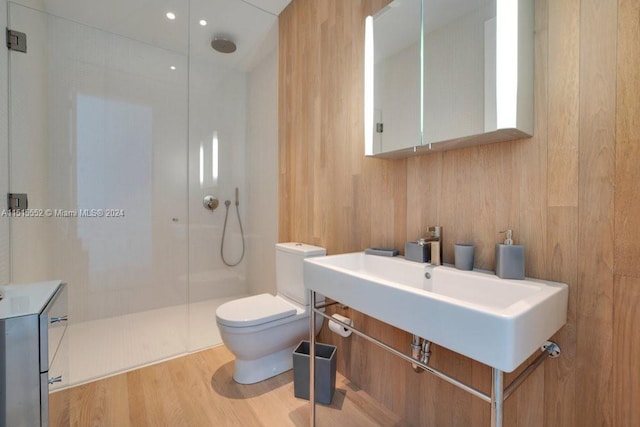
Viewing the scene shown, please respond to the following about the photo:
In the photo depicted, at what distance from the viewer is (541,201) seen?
101 cm

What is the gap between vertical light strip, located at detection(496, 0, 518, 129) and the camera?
3.18 feet

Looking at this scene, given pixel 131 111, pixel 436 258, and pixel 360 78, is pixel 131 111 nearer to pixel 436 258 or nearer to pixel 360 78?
pixel 360 78

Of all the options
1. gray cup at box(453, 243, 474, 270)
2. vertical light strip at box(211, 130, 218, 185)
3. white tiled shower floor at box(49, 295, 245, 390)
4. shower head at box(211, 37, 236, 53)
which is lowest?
white tiled shower floor at box(49, 295, 245, 390)

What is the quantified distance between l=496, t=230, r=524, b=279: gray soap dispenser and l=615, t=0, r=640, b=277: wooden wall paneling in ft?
0.77

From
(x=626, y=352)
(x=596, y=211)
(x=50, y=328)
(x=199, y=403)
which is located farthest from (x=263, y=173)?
(x=626, y=352)

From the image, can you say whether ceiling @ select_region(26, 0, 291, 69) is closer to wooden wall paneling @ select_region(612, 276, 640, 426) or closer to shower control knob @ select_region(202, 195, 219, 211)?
shower control knob @ select_region(202, 195, 219, 211)

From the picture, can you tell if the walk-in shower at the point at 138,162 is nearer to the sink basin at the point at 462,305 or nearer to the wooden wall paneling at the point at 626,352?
the sink basin at the point at 462,305

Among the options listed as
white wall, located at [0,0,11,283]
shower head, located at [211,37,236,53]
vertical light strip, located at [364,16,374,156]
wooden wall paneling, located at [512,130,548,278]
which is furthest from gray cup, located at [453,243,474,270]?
shower head, located at [211,37,236,53]

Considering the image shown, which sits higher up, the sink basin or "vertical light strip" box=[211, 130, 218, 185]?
"vertical light strip" box=[211, 130, 218, 185]

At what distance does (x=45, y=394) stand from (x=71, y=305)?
1.65 metres

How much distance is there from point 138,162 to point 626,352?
3.11m

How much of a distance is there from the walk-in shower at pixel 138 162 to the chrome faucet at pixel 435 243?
1546 millimetres

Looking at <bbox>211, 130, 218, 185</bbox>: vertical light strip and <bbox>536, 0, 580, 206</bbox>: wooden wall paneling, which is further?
<bbox>211, 130, 218, 185</bbox>: vertical light strip

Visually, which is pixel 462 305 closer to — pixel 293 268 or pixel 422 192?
pixel 422 192
